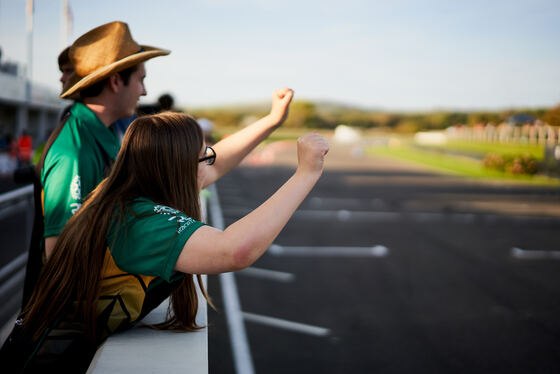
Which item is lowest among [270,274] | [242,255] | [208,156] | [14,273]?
[270,274]

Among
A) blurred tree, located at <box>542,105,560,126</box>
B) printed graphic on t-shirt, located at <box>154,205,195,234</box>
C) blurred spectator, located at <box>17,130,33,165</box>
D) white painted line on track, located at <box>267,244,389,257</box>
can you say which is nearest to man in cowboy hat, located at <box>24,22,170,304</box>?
printed graphic on t-shirt, located at <box>154,205,195,234</box>

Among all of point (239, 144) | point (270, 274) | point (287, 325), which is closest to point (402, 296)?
point (287, 325)

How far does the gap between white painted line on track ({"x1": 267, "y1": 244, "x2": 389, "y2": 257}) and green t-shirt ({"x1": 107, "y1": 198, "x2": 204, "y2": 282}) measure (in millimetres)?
7097

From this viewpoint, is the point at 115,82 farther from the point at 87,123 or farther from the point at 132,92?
the point at 87,123

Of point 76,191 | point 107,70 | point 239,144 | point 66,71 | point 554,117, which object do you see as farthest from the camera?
point 554,117

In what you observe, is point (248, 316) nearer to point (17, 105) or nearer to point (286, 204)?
point (286, 204)

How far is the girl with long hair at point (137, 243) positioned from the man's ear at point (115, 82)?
2.67ft

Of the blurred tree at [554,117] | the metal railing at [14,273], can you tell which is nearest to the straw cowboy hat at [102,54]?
the metal railing at [14,273]

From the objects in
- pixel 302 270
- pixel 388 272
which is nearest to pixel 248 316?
pixel 302 270

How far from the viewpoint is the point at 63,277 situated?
1.77 meters

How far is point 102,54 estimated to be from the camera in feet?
8.34

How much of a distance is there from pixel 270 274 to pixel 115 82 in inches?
206

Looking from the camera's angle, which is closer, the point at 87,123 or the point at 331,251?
the point at 87,123

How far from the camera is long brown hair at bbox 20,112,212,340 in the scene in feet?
5.70
